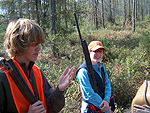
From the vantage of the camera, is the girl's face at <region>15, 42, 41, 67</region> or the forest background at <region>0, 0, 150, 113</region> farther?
the forest background at <region>0, 0, 150, 113</region>

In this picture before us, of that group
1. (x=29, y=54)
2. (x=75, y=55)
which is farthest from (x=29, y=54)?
(x=75, y=55)

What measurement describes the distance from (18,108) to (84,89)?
3.69 ft

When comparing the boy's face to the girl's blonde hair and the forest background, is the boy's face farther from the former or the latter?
the forest background

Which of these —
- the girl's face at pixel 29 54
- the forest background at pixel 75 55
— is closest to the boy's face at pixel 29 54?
the girl's face at pixel 29 54

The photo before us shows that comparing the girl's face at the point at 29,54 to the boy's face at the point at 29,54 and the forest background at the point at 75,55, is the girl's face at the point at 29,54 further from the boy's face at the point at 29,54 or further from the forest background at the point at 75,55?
the forest background at the point at 75,55

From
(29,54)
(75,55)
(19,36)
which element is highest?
(19,36)

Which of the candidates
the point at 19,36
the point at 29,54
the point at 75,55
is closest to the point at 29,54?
the point at 29,54

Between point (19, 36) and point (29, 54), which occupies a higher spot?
point (19, 36)

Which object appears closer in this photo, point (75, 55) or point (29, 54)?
point (29, 54)

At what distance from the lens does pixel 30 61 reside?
137cm

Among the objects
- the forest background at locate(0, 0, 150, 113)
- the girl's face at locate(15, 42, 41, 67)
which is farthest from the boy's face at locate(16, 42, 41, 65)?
the forest background at locate(0, 0, 150, 113)

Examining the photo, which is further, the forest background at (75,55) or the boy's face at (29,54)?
the forest background at (75,55)

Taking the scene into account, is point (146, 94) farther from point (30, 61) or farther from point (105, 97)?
point (105, 97)

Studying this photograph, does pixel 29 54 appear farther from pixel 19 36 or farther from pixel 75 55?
pixel 75 55
